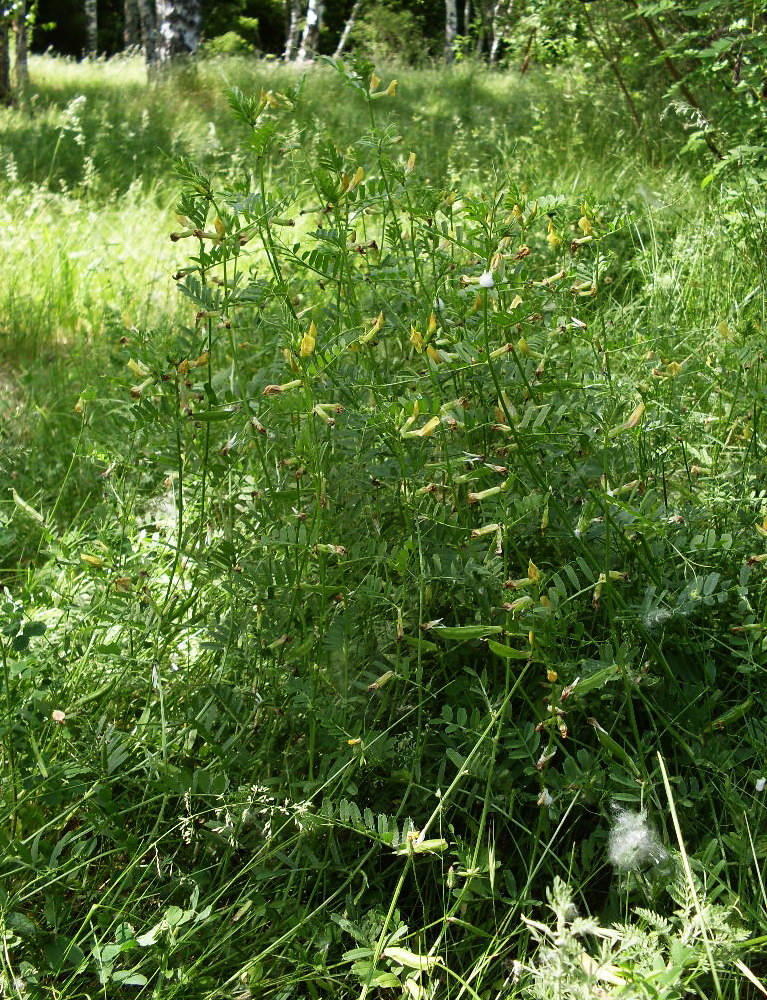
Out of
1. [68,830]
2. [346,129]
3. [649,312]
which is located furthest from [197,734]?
[346,129]

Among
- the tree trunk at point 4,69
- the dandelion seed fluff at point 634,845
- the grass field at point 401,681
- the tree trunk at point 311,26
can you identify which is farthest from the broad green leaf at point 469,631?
the tree trunk at point 311,26

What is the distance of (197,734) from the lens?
170 centimetres

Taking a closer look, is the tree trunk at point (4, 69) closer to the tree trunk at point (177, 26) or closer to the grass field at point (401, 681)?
the tree trunk at point (177, 26)

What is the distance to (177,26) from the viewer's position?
9.94 meters

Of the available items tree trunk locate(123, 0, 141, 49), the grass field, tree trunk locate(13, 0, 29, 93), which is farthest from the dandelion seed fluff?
tree trunk locate(123, 0, 141, 49)

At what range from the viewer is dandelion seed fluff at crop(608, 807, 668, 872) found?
1.48 metres

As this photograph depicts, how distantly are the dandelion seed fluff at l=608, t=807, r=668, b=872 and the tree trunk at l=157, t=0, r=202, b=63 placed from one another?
10141 mm

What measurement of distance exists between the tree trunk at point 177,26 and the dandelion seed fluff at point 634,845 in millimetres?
10141

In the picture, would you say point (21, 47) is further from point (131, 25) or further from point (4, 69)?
point (131, 25)

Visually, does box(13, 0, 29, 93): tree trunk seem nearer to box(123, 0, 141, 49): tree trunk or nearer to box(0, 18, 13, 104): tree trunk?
box(0, 18, 13, 104): tree trunk

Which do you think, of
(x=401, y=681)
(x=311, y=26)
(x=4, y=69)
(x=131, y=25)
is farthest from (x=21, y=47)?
(x=131, y=25)

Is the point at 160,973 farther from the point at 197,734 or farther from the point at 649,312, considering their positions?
the point at 649,312

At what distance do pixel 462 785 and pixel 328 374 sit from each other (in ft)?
2.62

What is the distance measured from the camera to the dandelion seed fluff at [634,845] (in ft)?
4.86
